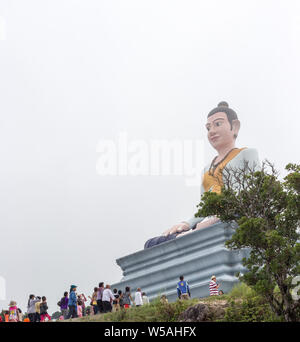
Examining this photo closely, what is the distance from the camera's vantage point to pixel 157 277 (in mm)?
20047

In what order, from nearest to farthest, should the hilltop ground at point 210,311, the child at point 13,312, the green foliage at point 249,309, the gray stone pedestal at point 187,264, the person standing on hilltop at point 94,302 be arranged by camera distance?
the green foliage at point 249,309 → the hilltop ground at point 210,311 → the child at point 13,312 → the person standing on hilltop at point 94,302 → the gray stone pedestal at point 187,264

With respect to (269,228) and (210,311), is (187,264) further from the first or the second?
(269,228)

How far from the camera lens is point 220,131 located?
22344 millimetres

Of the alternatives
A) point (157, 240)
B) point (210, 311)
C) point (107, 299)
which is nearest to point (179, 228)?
point (157, 240)

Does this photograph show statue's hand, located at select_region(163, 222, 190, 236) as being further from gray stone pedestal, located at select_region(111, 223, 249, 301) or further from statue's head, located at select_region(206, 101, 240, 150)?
statue's head, located at select_region(206, 101, 240, 150)

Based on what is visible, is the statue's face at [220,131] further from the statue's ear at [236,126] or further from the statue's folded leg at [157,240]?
the statue's folded leg at [157,240]

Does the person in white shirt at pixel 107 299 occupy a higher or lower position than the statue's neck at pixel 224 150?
lower

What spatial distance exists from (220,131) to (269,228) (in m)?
12.4

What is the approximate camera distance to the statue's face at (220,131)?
22.4m

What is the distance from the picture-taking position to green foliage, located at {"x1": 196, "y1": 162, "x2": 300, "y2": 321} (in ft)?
31.5

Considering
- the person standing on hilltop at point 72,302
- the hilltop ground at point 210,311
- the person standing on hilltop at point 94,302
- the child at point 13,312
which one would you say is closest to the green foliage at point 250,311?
the hilltop ground at point 210,311

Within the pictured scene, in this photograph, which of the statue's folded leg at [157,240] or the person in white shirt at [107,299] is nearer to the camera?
the person in white shirt at [107,299]

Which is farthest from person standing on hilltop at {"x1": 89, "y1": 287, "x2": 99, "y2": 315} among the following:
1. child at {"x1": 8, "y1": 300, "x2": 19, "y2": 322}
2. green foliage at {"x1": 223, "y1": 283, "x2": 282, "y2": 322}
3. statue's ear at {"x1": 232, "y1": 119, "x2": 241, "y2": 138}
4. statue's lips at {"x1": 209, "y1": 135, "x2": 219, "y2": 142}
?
statue's ear at {"x1": 232, "y1": 119, "x2": 241, "y2": 138}
